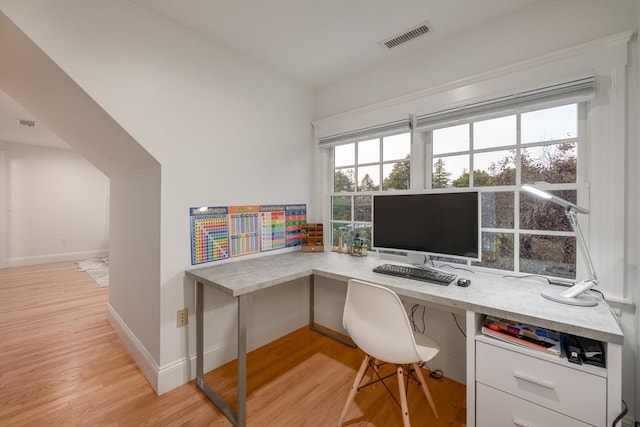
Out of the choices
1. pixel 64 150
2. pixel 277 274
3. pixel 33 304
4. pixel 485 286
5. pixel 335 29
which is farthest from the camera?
pixel 64 150

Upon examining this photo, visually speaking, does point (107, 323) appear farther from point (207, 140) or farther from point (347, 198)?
point (347, 198)

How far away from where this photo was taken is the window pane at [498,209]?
6.08 feet

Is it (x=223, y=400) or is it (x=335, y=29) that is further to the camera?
(x=335, y=29)

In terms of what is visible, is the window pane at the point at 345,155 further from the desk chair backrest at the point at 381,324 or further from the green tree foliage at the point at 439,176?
the desk chair backrest at the point at 381,324

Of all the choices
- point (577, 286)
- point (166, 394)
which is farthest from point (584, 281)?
point (166, 394)

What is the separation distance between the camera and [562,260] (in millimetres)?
1684

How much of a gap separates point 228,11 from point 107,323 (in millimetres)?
3192

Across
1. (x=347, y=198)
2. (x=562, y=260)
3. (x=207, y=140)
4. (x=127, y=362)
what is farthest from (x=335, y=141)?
(x=127, y=362)

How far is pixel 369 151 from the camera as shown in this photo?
105 inches

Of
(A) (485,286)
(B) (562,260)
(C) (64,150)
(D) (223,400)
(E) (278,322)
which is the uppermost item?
(C) (64,150)

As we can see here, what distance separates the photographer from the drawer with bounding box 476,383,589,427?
1119mm

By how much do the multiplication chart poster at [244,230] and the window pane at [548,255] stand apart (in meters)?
2.03

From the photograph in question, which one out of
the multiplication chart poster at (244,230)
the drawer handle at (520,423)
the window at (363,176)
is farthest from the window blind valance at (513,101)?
the drawer handle at (520,423)

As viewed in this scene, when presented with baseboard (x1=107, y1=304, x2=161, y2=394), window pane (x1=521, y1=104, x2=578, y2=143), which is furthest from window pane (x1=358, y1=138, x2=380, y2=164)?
baseboard (x1=107, y1=304, x2=161, y2=394)
